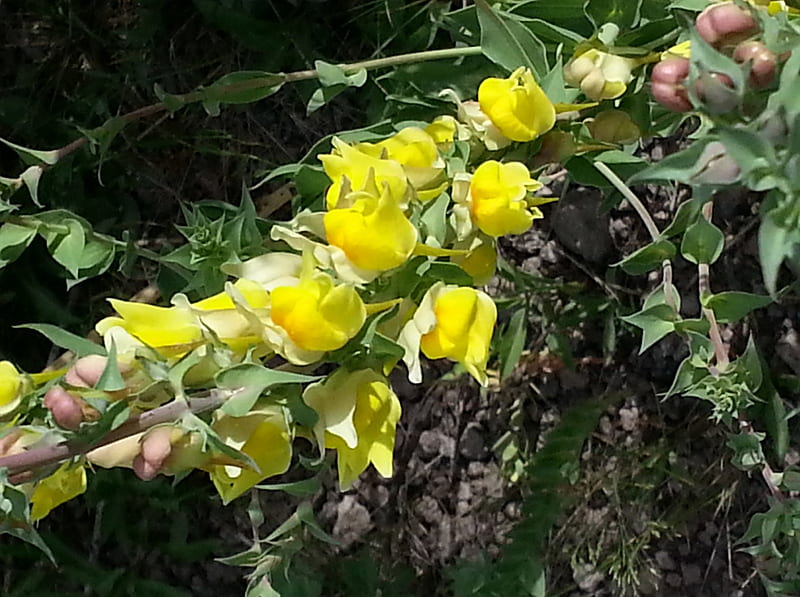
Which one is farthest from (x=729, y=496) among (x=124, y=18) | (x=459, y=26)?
(x=124, y=18)

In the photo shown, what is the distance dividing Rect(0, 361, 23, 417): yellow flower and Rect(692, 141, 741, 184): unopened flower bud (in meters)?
0.66

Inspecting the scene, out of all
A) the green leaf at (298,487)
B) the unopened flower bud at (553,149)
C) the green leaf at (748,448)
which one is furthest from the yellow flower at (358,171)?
the green leaf at (748,448)

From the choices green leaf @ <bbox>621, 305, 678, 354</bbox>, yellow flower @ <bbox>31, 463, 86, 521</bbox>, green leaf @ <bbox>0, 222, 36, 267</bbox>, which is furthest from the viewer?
green leaf @ <bbox>0, 222, 36, 267</bbox>

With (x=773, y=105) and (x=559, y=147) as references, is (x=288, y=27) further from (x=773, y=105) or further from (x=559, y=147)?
(x=773, y=105)

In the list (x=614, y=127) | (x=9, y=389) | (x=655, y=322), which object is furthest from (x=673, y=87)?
(x=9, y=389)

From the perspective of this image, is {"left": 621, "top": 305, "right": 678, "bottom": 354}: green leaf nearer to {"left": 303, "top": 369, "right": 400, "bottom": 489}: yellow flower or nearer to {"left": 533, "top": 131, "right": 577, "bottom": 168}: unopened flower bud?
{"left": 533, "top": 131, "right": 577, "bottom": 168}: unopened flower bud

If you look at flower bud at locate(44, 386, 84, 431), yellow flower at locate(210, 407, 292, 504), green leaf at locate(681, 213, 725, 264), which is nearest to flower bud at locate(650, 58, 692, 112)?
green leaf at locate(681, 213, 725, 264)

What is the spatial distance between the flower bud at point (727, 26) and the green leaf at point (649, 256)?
0.32 metres

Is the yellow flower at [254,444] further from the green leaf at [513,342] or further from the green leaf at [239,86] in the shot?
the green leaf at [513,342]

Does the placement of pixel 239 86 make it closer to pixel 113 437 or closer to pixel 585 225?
pixel 113 437

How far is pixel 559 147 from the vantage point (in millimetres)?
1233

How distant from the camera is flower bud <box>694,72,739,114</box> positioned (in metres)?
0.83

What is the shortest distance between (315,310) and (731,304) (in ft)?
1.89

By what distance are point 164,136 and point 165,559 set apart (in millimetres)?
834
